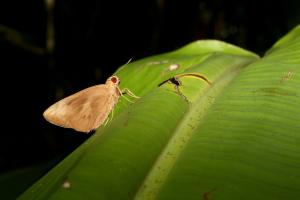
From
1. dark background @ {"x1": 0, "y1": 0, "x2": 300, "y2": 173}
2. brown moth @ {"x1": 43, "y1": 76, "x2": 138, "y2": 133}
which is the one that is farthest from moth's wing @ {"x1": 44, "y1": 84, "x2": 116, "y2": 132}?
dark background @ {"x1": 0, "y1": 0, "x2": 300, "y2": 173}

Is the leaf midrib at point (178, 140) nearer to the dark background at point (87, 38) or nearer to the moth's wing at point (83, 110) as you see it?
the moth's wing at point (83, 110)

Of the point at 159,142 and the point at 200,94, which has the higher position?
the point at 200,94

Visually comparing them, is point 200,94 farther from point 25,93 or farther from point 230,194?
point 25,93

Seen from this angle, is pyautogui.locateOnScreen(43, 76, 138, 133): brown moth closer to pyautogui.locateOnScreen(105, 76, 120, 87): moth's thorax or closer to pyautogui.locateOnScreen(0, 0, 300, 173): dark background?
pyautogui.locateOnScreen(105, 76, 120, 87): moth's thorax

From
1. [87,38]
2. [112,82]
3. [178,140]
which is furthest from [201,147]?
[87,38]

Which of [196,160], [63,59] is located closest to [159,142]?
[196,160]

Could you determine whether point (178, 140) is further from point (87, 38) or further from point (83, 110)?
point (87, 38)
